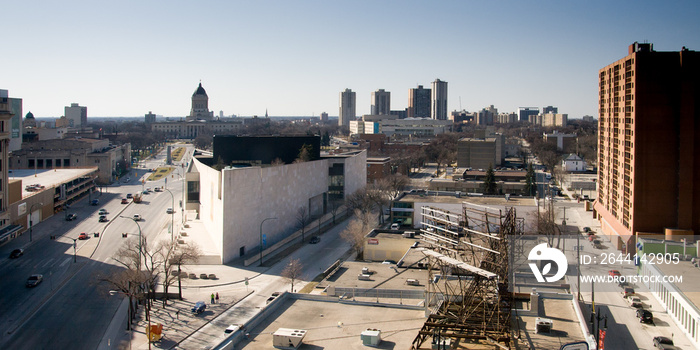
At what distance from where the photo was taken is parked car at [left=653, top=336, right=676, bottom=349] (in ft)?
95.0

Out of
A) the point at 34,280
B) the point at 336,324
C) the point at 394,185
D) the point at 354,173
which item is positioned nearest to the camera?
the point at 336,324

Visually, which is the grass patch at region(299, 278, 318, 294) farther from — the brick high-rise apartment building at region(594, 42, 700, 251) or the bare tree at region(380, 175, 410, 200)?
the bare tree at region(380, 175, 410, 200)

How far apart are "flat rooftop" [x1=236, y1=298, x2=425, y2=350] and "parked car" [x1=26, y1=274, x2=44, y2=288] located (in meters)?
21.4

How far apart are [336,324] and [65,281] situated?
81.8ft

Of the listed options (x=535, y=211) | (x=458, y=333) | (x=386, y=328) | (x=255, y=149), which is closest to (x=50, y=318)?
(x=386, y=328)

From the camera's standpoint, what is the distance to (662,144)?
44625 millimetres

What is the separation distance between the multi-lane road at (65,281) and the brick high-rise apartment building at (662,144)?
125ft

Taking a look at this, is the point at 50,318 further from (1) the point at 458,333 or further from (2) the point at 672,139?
(2) the point at 672,139

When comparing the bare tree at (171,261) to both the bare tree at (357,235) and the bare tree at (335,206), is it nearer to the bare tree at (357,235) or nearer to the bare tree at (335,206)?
the bare tree at (357,235)

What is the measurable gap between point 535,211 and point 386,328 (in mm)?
35284

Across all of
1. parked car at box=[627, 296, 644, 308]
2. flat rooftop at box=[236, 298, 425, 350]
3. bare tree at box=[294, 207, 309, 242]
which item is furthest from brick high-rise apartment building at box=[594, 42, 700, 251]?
flat rooftop at box=[236, 298, 425, 350]

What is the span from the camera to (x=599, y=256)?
143ft

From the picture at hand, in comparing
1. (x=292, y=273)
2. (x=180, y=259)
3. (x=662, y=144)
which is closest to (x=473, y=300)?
(x=292, y=273)

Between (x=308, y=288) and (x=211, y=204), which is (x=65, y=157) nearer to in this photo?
(x=211, y=204)
